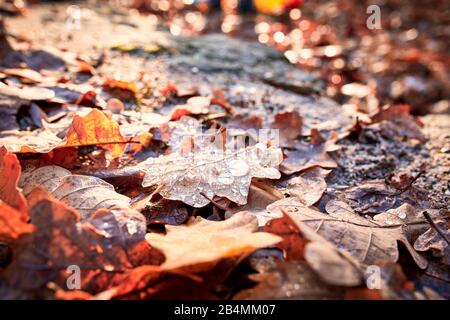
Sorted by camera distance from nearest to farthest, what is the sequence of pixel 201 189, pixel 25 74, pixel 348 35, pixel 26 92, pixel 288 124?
pixel 201 189
pixel 26 92
pixel 288 124
pixel 25 74
pixel 348 35

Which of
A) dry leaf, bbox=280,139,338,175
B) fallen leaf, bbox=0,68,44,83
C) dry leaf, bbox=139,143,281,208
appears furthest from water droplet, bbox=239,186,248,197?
fallen leaf, bbox=0,68,44,83

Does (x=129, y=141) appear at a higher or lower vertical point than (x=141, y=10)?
lower

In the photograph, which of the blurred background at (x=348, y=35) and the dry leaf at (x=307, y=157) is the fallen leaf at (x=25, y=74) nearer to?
the dry leaf at (x=307, y=157)

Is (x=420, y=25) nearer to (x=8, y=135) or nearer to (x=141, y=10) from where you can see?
(x=141, y=10)

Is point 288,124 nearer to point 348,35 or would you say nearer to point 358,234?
point 358,234

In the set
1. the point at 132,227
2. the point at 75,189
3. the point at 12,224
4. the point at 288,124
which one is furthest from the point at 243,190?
the point at 288,124

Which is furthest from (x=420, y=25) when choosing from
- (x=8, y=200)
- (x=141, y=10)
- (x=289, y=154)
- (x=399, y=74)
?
(x=8, y=200)

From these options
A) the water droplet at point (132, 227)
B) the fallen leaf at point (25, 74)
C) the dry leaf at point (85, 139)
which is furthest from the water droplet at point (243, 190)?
the fallen leaf at point (25, 74)
